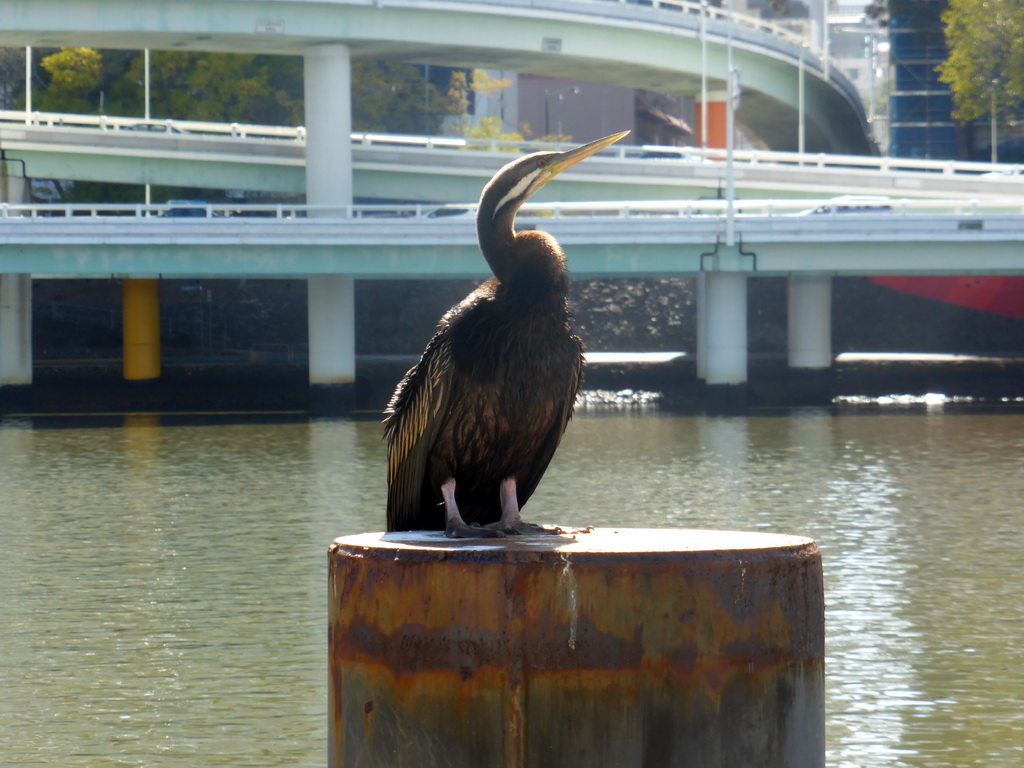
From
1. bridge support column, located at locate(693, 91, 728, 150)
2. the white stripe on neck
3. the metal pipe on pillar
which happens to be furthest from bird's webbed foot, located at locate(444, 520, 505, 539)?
bridge support column, located at locate(693, 91, 728, 150)

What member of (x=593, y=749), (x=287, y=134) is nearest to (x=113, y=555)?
(x=593, y=749)

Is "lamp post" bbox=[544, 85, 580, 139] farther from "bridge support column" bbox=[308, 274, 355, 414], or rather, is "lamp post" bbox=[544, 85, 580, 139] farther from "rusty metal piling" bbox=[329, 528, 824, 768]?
"rusty metal piling" bbox=[329, 528, 824, 768]

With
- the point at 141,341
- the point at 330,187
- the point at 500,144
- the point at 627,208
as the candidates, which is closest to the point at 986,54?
the point at 500,144

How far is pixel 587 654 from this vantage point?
17.7 ft

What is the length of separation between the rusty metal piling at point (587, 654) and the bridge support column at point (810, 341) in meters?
38.0

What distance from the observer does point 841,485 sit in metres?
23.7

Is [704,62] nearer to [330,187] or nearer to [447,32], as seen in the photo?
[447,32]

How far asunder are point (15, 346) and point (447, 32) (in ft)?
48.1

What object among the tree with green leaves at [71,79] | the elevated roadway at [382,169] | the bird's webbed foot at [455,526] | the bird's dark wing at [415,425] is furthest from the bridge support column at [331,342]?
the bird's webbed foot at [455,526]

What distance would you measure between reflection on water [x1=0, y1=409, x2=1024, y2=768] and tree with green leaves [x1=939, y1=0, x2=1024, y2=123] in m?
A: 24.0

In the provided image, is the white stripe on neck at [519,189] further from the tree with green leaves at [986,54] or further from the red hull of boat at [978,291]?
the tree with green leaves at [986,54]

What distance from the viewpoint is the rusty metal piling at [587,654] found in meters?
5.40

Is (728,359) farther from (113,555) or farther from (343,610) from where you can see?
(343,610)

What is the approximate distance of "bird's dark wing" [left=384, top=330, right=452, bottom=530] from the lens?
21.8 feet
